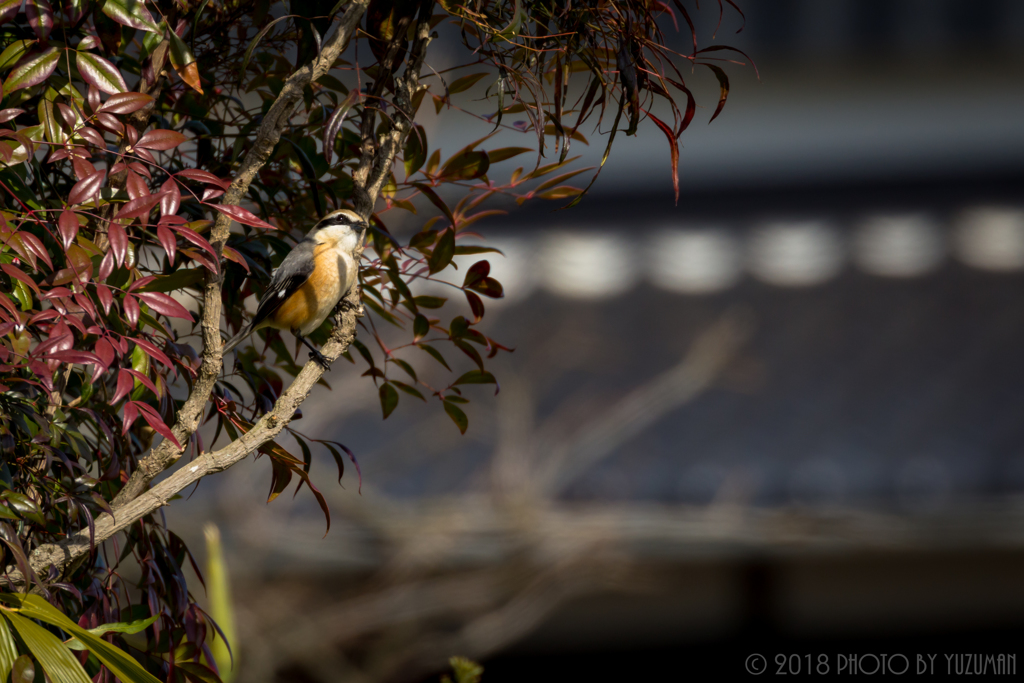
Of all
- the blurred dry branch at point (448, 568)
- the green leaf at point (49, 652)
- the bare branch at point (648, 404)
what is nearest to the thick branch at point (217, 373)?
the green leaf at point (49, 652)

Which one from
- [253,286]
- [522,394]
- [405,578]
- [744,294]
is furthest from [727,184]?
[253,286]

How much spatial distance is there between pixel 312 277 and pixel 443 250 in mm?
357

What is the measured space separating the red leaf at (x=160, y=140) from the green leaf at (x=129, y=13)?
0.12m

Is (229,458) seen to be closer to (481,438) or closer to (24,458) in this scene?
(24,458)

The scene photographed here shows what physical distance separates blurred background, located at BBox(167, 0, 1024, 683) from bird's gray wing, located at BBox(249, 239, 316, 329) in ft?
7.87

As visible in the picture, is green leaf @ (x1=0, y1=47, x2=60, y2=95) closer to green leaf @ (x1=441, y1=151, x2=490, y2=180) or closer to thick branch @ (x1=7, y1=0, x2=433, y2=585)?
thick branch @ (x1=7, y1=0, x2=433, y2=585)

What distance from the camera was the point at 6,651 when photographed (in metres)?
0.91

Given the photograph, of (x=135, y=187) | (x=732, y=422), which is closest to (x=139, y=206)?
(x=135, y=187)

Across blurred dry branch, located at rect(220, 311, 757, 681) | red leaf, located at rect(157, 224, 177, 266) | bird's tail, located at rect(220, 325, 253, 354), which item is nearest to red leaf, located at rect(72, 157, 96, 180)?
red leaf, located at rect(157, 224, 177, 266)

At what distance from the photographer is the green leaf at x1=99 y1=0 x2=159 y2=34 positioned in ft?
3.08

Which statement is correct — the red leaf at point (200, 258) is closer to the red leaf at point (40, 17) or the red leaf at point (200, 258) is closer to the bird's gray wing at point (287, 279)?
the red leaf at point (40, 17)

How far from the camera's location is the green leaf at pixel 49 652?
927 mm

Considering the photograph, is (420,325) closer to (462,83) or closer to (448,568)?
(462,83)

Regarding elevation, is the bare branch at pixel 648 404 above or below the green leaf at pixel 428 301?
below
